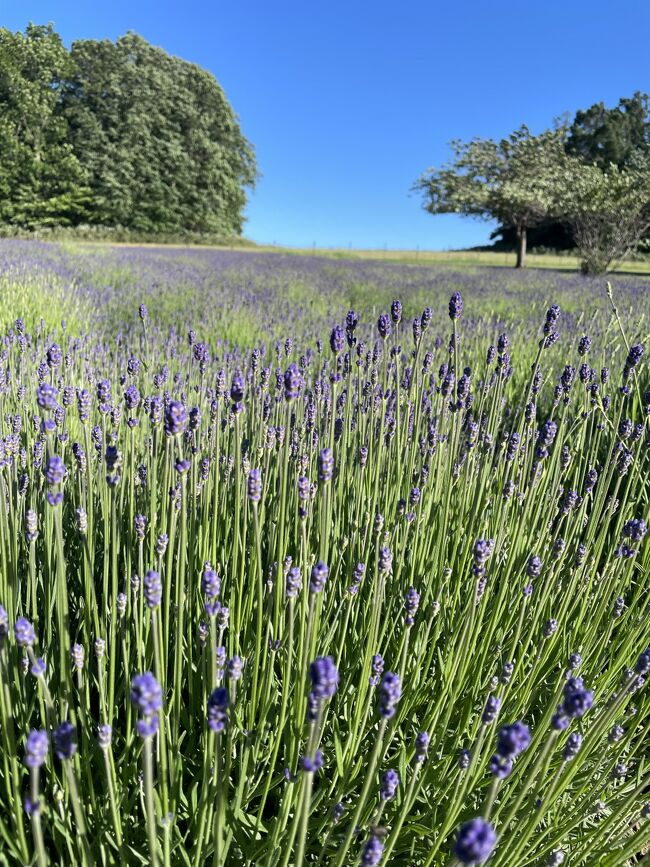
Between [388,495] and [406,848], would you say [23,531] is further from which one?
[406,848]

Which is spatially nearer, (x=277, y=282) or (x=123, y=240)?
(x=277, y=282)

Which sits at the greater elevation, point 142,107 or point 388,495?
point 142,107

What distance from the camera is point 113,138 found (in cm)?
3400

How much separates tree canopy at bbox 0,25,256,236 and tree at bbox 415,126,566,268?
1640 centimetres

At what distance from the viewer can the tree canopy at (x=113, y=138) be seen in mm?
30359

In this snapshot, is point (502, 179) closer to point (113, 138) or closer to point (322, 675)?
point (113, 138)

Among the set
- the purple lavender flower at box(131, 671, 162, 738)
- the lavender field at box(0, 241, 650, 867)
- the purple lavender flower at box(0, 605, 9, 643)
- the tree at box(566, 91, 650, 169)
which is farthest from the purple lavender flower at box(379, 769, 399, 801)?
the tree at box(566, 91, 650, 169)

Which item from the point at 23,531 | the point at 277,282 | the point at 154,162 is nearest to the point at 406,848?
the point at 23,531

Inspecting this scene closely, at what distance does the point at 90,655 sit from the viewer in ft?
4.67

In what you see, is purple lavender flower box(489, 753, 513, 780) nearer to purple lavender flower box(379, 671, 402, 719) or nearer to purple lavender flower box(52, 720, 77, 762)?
purple lavender flower box(379, 671, 402, 719)

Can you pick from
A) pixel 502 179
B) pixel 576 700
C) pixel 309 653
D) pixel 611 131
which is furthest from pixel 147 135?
pixel 576 700

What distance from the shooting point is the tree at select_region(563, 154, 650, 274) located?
18.7m

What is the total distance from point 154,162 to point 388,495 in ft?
126

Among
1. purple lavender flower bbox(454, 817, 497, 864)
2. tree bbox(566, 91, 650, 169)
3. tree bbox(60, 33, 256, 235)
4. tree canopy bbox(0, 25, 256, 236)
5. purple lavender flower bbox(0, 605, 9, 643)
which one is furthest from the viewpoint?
tree bbox(566, 91, 650, 169)
